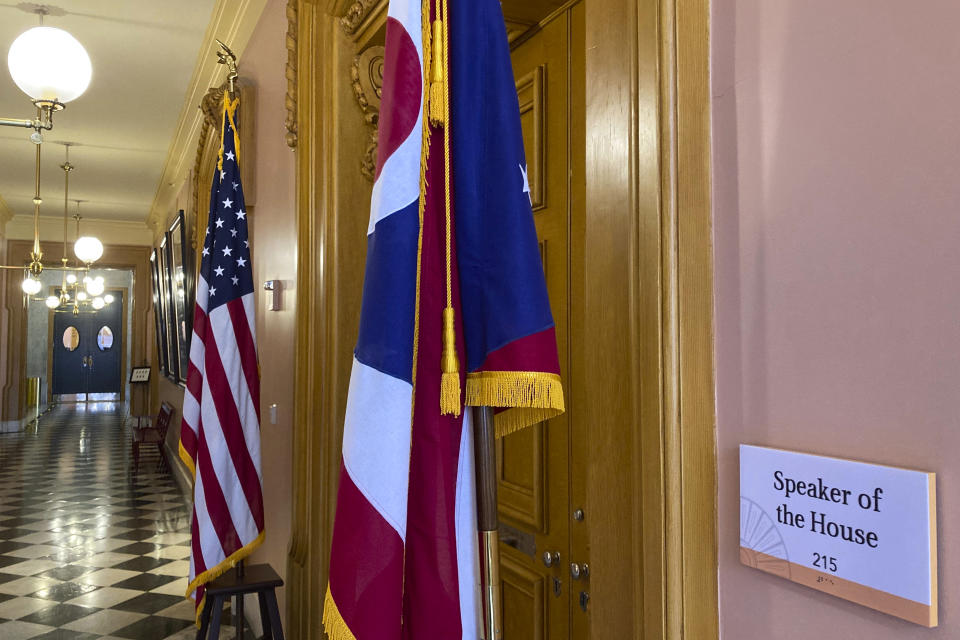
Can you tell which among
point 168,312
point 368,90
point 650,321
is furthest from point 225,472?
point 168,312

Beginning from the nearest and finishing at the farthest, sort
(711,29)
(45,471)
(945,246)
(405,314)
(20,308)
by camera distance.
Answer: (945,246)
(711,29)
(405,314)
(45,471)
(20,308)

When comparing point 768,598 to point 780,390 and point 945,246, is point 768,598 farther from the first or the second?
point 945,246

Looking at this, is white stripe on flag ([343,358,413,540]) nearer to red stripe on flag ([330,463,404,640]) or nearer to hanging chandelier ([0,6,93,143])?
red stripe on flag ([330,463,404,640])

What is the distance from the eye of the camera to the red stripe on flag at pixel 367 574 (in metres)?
1.17

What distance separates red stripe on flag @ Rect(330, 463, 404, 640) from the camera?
46.0 inches

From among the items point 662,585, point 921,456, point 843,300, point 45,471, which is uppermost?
point 843,300

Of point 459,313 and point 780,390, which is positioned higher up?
point 459,313

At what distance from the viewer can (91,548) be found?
5.42 metres

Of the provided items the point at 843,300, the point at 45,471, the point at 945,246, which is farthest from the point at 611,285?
the point at 45,471

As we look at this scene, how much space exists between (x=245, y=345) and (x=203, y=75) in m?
3.58

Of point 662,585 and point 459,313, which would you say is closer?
point 662,585

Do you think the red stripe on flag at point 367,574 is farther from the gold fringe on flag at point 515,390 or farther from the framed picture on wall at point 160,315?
the framed picture on wall at point 160,315

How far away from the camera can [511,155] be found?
A: 1242 millimetres

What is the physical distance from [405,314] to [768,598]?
0.70 m
